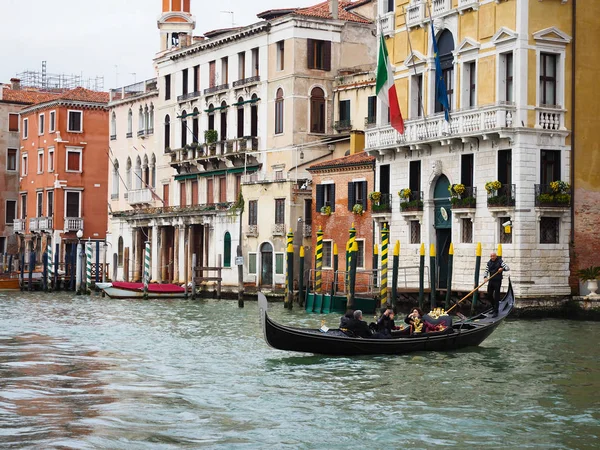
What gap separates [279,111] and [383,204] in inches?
353

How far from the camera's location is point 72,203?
5478 centimetres

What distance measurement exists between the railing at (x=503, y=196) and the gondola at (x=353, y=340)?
741cm

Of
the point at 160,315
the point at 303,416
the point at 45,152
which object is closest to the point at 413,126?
the point at 160,315

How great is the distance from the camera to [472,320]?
2158 cm

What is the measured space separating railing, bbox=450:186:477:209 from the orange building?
2774 centimetres

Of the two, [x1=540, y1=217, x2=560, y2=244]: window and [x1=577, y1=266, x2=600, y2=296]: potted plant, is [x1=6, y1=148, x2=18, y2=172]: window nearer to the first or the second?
[x1=540, y1=217, x2=560, y2=244]: window

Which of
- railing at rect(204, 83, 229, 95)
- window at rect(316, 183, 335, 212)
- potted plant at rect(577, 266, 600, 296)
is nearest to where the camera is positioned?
potted plant at rect(577, 266, 600, 296)

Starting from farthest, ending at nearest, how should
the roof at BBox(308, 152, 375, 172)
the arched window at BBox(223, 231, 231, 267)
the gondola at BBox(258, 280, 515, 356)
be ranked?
the arched window at BBox(223, 231, 231, 267) → the roof at BBox(308, 152, 375, 172) → the gondola at BBox(258, 280, 515, 356)

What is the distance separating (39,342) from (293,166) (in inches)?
710

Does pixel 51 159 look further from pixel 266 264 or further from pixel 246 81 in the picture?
pixel 266 264

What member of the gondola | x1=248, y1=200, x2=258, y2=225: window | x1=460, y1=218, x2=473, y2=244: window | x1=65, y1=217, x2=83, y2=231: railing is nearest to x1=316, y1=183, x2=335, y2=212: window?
x1=248, y1=200, x2=258, y2=225: window

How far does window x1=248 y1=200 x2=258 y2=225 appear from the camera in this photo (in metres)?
39.7

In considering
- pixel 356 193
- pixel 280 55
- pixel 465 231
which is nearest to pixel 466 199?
pixel 465 231

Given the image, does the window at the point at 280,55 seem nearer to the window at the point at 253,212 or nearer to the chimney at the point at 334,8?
the chimney at the point at 334,8
